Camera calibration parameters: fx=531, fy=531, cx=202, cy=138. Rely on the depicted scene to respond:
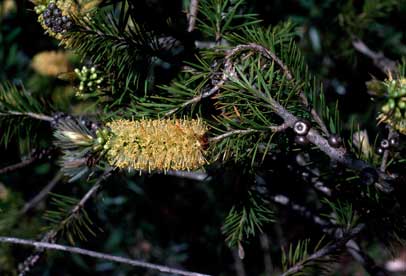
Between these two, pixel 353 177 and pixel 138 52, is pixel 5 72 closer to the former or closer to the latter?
pixel 138 52

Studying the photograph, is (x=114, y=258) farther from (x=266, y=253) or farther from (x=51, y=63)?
(x=266, y=253)

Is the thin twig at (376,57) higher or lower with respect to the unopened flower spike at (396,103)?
lower

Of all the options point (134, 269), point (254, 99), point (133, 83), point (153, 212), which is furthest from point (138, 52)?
point (153, 212)

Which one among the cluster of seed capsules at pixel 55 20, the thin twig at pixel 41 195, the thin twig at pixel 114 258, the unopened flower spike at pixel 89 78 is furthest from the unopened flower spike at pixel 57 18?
the thin twig at pixel 41 195

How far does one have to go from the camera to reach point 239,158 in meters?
0.88

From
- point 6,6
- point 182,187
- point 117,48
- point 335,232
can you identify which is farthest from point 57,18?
point 182,187

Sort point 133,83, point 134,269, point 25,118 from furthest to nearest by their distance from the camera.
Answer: point 134,269
point 25,118
point 133,83

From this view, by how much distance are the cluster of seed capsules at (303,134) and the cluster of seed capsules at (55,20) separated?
0.40 metres

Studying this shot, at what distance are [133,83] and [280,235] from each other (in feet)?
4.48

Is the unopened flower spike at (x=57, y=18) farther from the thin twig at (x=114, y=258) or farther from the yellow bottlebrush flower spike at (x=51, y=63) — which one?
the yellow bottlebrush flower spike at (x=51, y=63)

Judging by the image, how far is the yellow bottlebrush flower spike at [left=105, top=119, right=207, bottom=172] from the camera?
799 millimetres

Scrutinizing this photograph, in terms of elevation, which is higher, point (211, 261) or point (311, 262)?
point (311, 262)

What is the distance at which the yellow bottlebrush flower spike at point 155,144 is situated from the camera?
2.62 feet

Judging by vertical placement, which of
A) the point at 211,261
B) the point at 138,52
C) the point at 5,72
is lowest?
the point at 211,261
